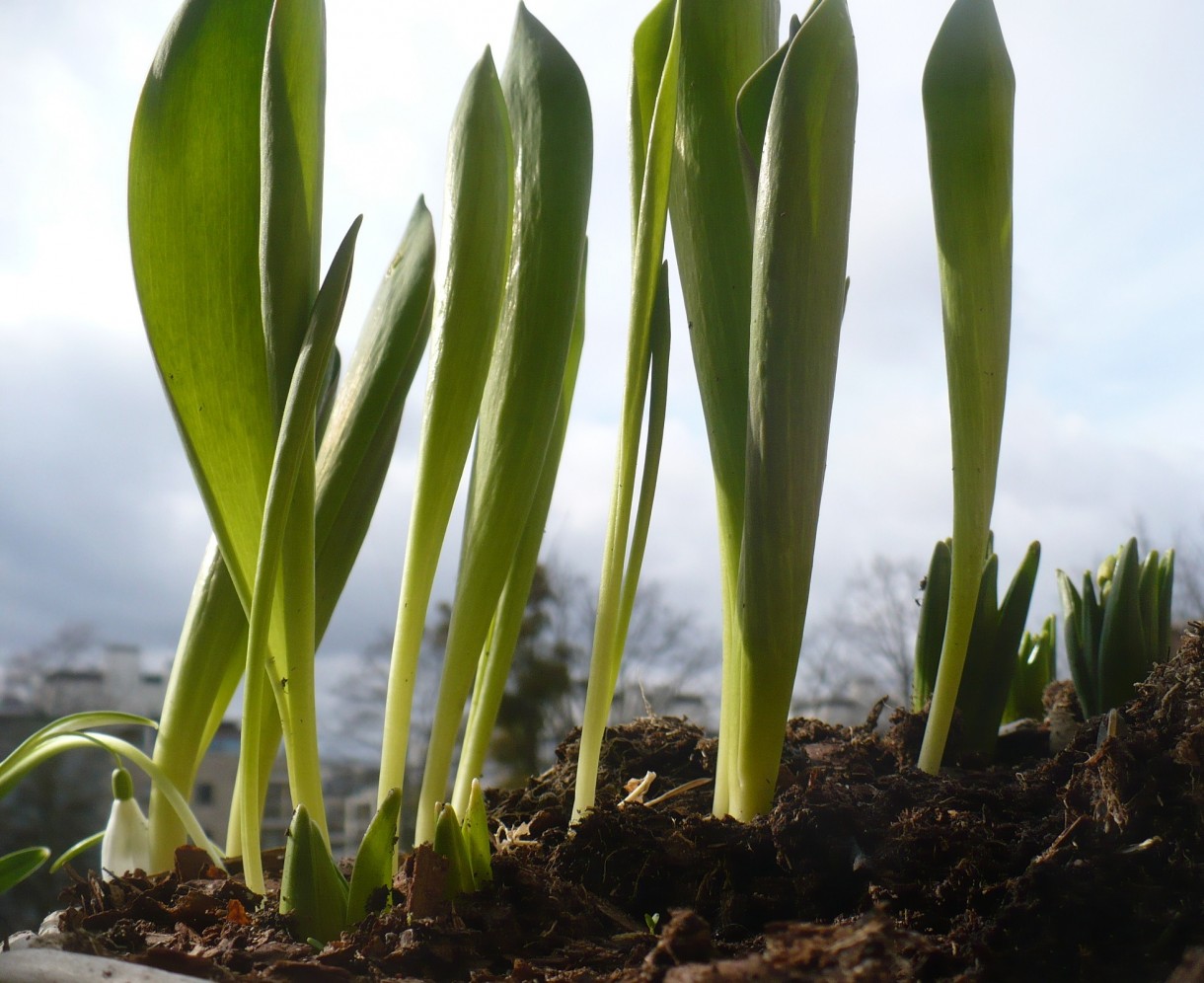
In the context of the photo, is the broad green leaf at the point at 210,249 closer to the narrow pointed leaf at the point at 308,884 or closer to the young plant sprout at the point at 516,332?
the young plant sprout at the point at 516,332

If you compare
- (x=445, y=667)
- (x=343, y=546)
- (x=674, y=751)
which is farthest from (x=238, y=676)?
(x=674, y=751)

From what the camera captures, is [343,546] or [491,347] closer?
[491,347]

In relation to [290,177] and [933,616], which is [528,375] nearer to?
[290,177]

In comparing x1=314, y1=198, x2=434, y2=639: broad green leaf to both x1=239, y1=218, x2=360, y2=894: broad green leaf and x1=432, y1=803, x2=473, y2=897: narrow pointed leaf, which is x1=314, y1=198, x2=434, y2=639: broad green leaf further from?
x1=432, y1=803, x2=473, y2=897: narrow pointed leaf

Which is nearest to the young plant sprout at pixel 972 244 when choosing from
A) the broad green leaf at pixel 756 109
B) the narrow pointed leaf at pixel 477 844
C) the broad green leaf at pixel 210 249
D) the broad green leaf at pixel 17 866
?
the broad green leaf at pixel 756 109

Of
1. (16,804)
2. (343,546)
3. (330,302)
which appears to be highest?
(330,302)

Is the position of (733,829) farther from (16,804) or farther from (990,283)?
(16,804)

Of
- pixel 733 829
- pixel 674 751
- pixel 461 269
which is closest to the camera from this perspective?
pixel 733 829
